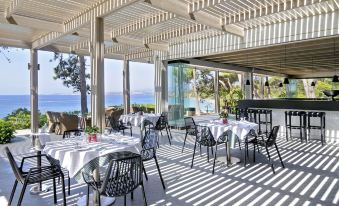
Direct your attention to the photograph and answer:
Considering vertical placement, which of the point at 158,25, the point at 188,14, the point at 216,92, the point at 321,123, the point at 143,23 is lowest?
the point at 321,123

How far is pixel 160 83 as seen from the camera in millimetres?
10648

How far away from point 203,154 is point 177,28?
3.51 metres

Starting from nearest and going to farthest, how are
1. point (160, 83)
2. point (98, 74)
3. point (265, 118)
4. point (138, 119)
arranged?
point (98, 74) → point (138, 119) → point (265, 118) → point (160, 83)

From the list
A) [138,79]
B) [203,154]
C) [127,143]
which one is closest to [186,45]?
[203,154]

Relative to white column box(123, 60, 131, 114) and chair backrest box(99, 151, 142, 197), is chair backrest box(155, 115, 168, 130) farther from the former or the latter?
chair backrest box(99, 151, 142, 197)

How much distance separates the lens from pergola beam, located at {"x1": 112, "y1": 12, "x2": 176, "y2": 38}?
5963mm

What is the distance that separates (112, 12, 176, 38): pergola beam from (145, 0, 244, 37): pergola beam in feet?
1.26

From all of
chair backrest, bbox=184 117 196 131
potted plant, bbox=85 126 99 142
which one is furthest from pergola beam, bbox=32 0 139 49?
chair backrest, bbox=184 117 196 131

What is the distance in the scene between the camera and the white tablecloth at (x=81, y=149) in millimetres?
3164

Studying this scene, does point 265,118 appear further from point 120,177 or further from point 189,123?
point 120,177

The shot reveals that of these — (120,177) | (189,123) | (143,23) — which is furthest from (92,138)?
(143,23)

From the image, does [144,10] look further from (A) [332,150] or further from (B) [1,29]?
(A) [332,150]

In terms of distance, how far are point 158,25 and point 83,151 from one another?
4737mm

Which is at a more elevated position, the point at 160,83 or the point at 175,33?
the point at 175,33
